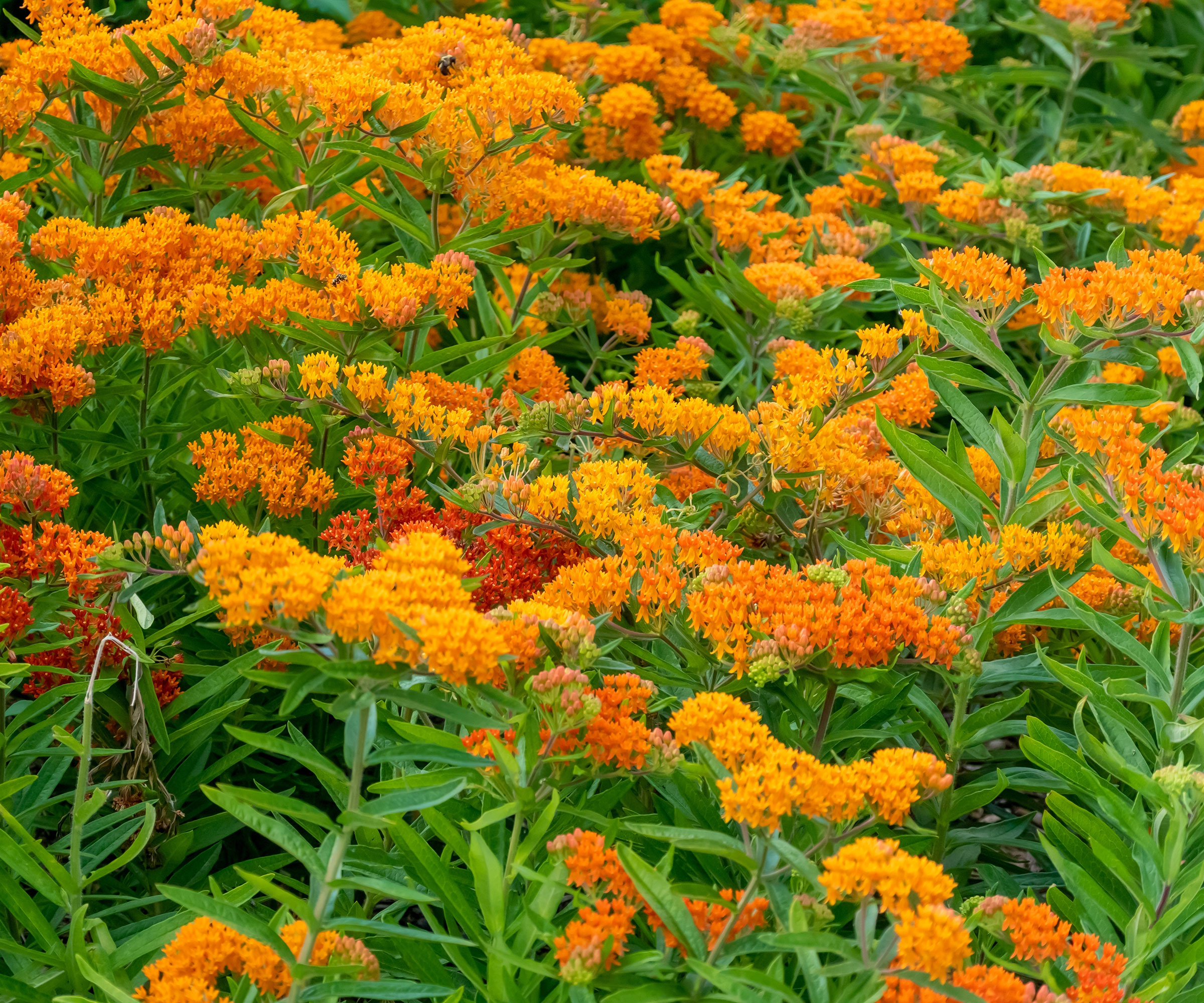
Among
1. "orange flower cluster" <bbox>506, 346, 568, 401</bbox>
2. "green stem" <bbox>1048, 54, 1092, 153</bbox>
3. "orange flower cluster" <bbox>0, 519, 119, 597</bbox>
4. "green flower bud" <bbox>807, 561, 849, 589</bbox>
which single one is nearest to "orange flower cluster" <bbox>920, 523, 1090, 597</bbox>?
"green flower bud" <bbox>807, 561, 849, 589</bbox>

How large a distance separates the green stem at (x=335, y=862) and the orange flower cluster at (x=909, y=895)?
62 centimetres

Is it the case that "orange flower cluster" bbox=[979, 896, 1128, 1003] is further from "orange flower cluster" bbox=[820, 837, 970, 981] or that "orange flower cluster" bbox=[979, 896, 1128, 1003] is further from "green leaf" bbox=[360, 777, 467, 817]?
"green leaf" bbox=[360, 777, 467, 817]

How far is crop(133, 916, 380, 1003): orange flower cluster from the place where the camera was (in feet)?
5.69

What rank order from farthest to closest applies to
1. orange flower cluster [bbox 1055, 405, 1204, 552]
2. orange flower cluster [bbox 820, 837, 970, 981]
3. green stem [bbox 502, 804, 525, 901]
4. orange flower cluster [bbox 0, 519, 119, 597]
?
orange flower cluster [bbox 0, 519, 119, 597] < orange flower cluster [bbox 1055, 405, 1204, 552] < green stem [bbox 502, 804, 525, 901] < orange flower cluster [bbox 820, 837, 970, 981]

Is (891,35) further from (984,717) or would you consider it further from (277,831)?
(277,831)

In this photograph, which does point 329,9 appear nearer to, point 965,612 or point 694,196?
point 694,196

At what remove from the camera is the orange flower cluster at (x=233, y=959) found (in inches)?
68.3

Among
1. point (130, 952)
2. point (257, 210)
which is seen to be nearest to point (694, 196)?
point (257, 210)

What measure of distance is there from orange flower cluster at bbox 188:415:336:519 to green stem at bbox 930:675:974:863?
1370 millimetres

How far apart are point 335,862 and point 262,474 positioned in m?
1.16

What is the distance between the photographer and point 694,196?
3.97 metres

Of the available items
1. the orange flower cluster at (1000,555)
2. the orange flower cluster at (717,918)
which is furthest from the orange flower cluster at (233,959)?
the orange flower cluster at (1000,555)

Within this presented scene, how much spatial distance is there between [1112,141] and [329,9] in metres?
3.43

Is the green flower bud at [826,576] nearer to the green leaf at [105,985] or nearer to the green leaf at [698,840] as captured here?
the green leaf at [698,840]
